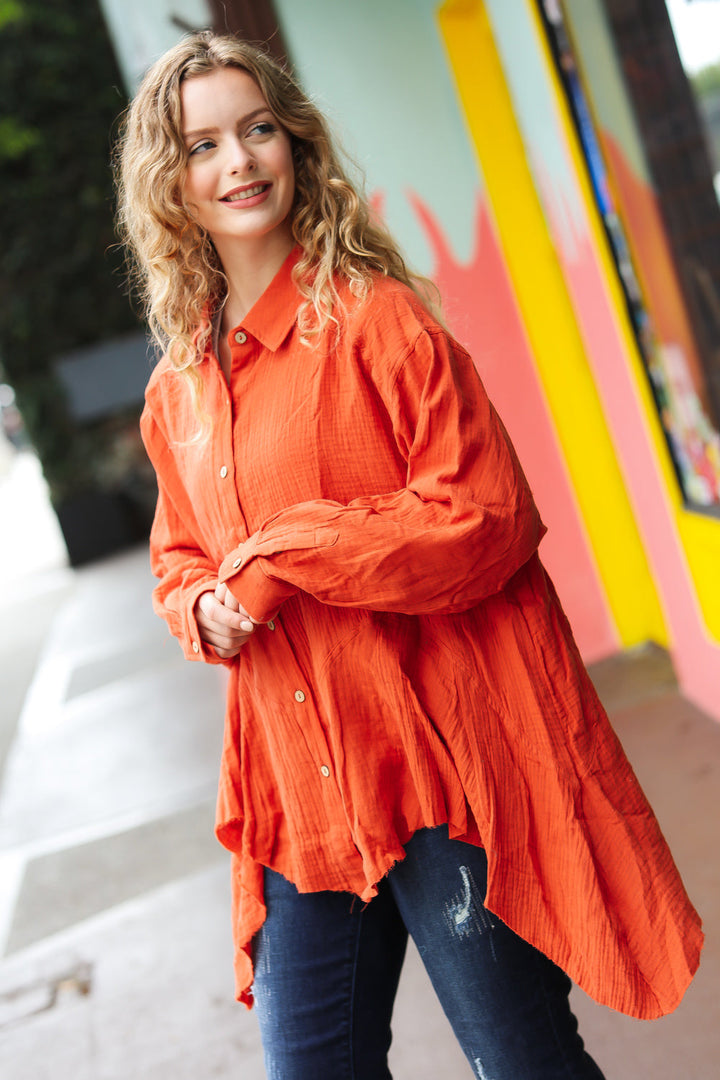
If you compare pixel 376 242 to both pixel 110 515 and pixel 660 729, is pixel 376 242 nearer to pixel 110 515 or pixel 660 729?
pixel 660 729

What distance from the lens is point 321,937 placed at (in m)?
1.43

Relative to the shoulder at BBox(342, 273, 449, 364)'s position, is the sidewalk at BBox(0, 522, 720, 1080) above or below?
below

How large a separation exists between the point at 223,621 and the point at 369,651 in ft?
0.64

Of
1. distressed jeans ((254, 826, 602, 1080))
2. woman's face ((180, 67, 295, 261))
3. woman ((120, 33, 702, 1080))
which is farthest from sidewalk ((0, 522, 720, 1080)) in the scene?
woman's face ((180, 67, 295, 261))

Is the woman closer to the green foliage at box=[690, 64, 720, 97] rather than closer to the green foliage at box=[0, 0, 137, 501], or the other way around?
the green foliage at box=[690, 64, 720, 97]

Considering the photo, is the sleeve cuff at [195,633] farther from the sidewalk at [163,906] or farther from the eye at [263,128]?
the sidewalk at [163,906]

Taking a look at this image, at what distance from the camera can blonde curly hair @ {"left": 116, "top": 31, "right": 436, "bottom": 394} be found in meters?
1.35

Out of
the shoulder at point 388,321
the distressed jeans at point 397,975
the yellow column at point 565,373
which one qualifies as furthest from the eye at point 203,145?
the yellow column at point 565,373

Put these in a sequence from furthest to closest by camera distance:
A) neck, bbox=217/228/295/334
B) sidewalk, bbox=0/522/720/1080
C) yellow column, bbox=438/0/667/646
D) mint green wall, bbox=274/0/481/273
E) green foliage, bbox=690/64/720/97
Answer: yellow column, bbox=438/0/667/646 → mint green wall, bbox=274/0/481/273 → green foliage, bbox=690/64/720/97 → sidewalk, bbox=0/522/720/1080 → neck, bbox=217/228/295/334

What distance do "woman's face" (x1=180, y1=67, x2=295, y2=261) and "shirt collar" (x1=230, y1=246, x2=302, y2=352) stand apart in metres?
0.07

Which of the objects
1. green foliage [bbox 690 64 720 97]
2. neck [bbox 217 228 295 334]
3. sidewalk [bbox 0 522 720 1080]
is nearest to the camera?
neck [bbox 217 228 295 334]

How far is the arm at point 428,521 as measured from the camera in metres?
1.20

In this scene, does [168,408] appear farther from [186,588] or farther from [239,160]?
[239,160]

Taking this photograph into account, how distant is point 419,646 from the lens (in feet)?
4.40
